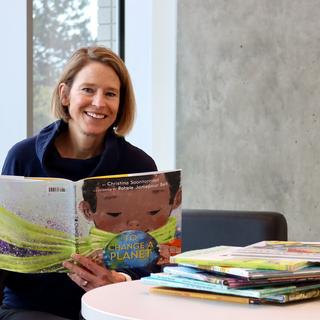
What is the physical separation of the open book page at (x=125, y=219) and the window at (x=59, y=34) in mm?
1515

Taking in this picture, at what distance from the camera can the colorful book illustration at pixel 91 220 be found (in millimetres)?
1814

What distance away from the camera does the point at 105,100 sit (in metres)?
2.32

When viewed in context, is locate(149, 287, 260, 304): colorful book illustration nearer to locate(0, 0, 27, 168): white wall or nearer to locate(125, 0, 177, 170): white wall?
locate(0, 0, 27, 168): white wall

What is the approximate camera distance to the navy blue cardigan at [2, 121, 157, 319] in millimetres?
2104

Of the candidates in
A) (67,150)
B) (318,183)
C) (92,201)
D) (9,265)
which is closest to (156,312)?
(92,201)

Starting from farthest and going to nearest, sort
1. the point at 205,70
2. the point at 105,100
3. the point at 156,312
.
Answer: the point at 205,70 → the point at 105,100 → the point at 156,312

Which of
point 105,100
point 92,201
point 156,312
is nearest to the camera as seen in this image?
point 156,312

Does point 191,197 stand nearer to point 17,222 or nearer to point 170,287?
point 17,222

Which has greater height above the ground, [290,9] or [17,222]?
[290,9]

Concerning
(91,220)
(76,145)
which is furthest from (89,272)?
(76,145)

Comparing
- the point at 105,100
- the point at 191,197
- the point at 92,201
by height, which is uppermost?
the point at 105,100

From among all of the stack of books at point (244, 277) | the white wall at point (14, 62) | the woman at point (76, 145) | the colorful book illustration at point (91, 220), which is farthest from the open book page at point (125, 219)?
the white wall at point (14, 62)

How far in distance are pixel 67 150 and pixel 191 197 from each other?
159 cm

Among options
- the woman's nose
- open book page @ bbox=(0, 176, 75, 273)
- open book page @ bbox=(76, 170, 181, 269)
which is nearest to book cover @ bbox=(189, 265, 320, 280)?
open book page @ bbox=(76, 170, 181, 269)
